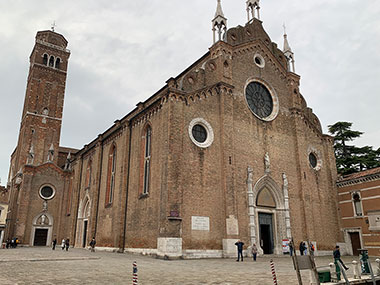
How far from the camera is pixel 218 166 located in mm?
21016

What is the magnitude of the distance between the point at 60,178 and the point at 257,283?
34571mm

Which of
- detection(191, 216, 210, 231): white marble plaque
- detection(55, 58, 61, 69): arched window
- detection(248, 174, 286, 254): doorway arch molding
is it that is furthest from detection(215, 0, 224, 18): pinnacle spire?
detection(55, 58, 61, 69): arched window

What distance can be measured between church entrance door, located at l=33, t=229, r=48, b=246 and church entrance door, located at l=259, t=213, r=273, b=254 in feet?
84.9

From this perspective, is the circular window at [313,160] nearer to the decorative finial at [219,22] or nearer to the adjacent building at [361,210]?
the adjacent building at [361,210]

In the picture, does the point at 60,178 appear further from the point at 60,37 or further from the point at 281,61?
the point at 281,61

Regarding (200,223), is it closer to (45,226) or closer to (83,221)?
(83,221)

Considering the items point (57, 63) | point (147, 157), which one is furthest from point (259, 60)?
point (57, 63)

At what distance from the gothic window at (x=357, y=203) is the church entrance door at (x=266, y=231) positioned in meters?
7.34

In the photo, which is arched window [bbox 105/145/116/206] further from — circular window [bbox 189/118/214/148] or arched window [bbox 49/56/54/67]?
arched window [bbox 49/56/54/67]

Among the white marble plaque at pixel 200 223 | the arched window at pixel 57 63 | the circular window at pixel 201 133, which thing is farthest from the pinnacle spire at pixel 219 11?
the arched window at pixel 57 63

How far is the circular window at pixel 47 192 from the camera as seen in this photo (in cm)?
3747

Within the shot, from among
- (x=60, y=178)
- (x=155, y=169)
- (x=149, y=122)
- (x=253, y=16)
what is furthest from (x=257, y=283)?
(x=60, y=178)

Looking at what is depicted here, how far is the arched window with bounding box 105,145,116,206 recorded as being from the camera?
2772 centimetres

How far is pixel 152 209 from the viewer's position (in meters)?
20.5
